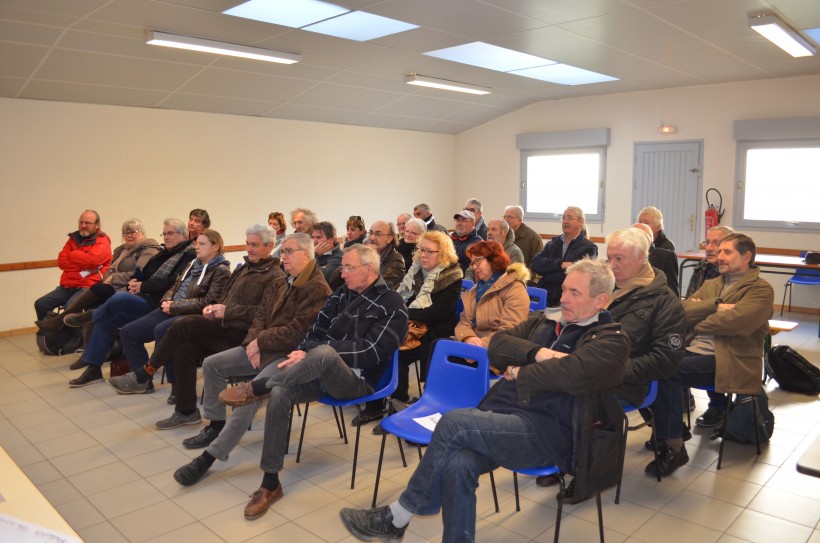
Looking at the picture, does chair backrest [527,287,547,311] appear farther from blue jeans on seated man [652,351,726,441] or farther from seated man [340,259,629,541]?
seated man [340,259,629,541]

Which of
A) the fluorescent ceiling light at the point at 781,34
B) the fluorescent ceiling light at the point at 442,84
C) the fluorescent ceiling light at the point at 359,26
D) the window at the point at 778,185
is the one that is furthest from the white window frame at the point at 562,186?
the fluorescent ceiling light at the point at 359,26

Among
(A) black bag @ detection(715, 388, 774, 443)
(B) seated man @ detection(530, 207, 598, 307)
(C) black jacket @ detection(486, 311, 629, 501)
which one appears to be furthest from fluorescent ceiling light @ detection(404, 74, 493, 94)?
(C) black jacket @ detection(486, 311, 629, 501)

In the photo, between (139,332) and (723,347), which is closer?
(723,347)

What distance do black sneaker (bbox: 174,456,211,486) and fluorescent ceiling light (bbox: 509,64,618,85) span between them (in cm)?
Result: 601

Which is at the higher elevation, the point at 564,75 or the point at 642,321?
the point at 564,75

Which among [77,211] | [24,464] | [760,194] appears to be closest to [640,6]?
[760,194]

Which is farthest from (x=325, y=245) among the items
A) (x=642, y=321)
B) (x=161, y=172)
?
(x=161, y=172)

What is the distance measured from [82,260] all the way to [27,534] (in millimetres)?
4962

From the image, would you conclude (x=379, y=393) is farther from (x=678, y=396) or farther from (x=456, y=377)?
(x=678, y=396)

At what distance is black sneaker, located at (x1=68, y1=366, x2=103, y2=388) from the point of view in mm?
5086

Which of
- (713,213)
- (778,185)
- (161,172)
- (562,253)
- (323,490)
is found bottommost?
(323,490)

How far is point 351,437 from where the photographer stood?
401 cm

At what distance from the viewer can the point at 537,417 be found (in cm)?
249

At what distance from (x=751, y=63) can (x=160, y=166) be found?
7.00 metres
